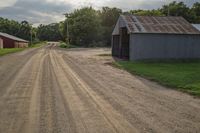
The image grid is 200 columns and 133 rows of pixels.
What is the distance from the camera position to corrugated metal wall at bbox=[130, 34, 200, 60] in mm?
28344

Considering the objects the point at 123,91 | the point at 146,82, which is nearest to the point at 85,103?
the point at 123,91

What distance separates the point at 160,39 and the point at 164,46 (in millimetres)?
785

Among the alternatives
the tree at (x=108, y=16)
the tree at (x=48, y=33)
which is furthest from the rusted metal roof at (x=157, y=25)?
the tree at (x=48, y=33)

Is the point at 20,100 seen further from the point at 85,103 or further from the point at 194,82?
the point at 194,82

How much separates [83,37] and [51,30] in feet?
289

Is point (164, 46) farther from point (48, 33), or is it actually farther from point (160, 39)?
point (48, 33)

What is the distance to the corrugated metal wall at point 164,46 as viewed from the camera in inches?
1116

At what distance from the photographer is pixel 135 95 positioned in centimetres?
1081

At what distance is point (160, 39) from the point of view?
29125mm

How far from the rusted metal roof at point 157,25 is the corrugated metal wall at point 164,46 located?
0.50m

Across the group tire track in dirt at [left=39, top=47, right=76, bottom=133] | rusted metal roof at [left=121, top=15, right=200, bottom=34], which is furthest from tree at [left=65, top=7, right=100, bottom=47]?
tire track in dirt at [left=39, top=47, right=76, bottom=133]

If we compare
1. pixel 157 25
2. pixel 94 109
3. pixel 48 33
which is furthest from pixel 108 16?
pixel 94 109

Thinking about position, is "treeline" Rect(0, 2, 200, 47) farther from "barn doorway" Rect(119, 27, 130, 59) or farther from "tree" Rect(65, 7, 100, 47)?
"barn doorway" Rect(119, 27, 130, 59)

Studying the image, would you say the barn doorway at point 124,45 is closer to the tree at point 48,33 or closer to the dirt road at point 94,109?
the dirt road at point 94,109
